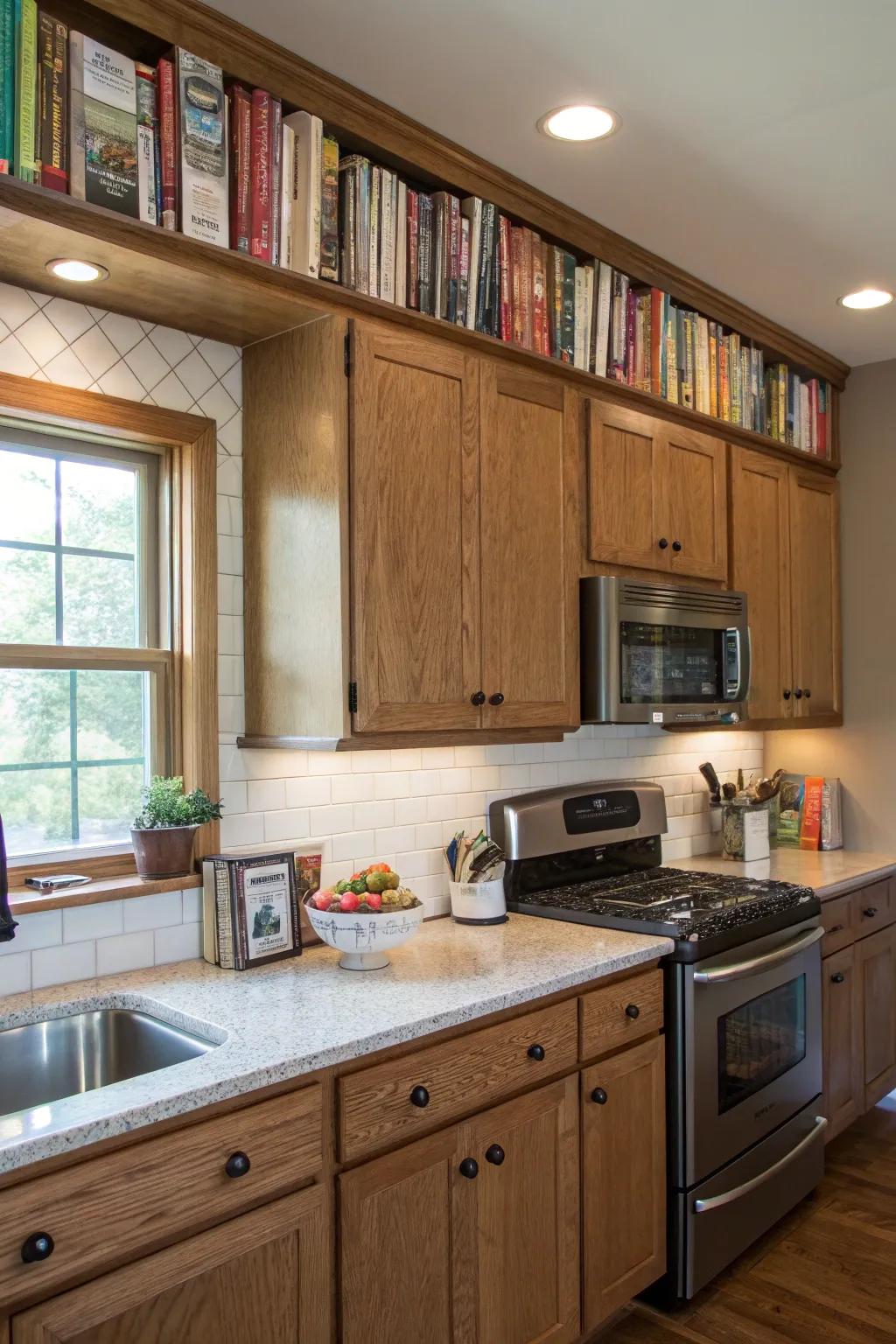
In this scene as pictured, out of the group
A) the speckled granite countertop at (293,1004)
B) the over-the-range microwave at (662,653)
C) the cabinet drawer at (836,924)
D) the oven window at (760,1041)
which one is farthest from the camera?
the cabinet drawer at (836,924)

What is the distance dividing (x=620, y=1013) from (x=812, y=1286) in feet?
3.28

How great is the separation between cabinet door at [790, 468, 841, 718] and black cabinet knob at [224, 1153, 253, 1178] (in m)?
2.73

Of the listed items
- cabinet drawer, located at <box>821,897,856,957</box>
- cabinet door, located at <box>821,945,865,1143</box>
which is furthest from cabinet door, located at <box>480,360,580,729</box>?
cabinet door, located at <box>821,945,865,1143</box>

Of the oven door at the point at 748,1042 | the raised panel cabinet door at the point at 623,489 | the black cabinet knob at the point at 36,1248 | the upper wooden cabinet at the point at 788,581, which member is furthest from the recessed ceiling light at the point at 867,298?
the black cabinet knob at the point at 36,1248

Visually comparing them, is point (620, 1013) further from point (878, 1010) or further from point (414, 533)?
point (878, 1010)

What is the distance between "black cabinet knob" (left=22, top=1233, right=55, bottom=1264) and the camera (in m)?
1.35

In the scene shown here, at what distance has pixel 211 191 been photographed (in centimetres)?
202

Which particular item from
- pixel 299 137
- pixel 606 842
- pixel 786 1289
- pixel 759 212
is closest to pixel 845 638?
pixel 606 842

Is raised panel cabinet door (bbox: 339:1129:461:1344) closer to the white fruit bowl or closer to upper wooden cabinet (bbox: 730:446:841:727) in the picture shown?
the white fruit bowl

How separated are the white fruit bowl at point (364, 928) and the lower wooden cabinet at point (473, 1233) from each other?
0.38m

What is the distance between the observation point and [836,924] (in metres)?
3.33

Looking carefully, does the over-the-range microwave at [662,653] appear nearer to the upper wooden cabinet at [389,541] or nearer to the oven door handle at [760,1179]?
the upper wooden cabinet at [389,541]

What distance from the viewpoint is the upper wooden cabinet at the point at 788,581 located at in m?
3.53

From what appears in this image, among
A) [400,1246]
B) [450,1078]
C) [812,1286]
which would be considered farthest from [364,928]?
[812,1286]
